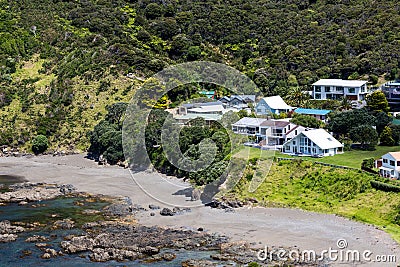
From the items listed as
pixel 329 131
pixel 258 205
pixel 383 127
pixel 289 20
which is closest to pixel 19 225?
pixel 258 205

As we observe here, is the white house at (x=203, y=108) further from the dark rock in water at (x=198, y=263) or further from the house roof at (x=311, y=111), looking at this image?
the dark rock in water at (x=198, y=263)

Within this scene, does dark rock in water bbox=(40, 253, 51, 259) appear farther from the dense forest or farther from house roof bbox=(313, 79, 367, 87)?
house roof bbox=(313, 79, 367, 87)

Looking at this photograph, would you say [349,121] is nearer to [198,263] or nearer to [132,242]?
[132,242]

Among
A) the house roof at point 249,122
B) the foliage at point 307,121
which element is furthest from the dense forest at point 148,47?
the foliage at point 307,121

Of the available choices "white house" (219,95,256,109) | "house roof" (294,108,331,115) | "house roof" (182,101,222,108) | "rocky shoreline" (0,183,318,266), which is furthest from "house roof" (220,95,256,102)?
"rocky shoreline" (0,183,318,266)

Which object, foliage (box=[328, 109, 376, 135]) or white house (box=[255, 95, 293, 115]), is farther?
white house (box=[255, 95, 293, 115])

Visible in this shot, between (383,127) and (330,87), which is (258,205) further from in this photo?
(330,87)
